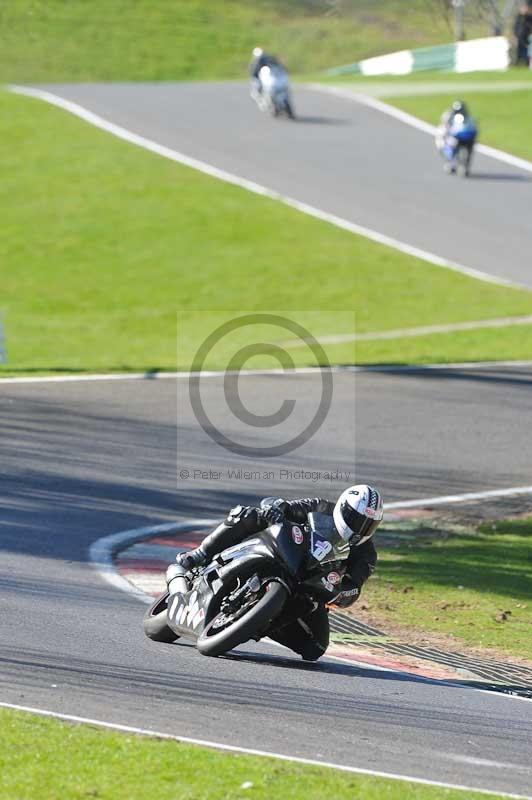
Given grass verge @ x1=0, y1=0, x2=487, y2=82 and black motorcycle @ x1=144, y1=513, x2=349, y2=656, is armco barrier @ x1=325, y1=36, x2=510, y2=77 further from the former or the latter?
black motorcycle @ x1=144, y1=513, x2=349, y2=656

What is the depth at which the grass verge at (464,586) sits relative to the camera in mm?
11102

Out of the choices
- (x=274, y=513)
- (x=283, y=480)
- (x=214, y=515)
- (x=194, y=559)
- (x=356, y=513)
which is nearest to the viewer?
(x=356, y=513)

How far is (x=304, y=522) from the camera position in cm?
909

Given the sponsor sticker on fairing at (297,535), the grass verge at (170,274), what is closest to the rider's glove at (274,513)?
the sponsor sticker on fairing at (297,535)

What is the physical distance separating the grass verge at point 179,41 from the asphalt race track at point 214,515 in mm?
39994

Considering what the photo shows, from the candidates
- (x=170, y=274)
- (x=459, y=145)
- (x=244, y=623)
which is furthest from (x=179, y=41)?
(x=244, y=623)

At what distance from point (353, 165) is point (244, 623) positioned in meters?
30.1

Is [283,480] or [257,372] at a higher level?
[257,372]

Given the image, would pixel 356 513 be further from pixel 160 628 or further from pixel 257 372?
pixel 257 372

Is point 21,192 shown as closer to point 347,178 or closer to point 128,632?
point 347,178

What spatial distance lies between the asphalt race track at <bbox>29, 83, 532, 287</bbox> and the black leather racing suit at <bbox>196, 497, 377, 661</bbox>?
850 inches

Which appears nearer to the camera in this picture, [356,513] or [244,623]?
[244,623]

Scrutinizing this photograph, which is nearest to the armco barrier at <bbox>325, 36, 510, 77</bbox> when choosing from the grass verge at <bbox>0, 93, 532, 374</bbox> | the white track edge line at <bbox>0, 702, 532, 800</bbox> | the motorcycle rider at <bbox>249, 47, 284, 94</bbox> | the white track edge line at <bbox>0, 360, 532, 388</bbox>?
the motorcycle rider at <bbox>249, 47, 284, 94</bbox>

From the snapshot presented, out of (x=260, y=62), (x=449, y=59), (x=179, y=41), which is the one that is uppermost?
(x=179, y=41)
